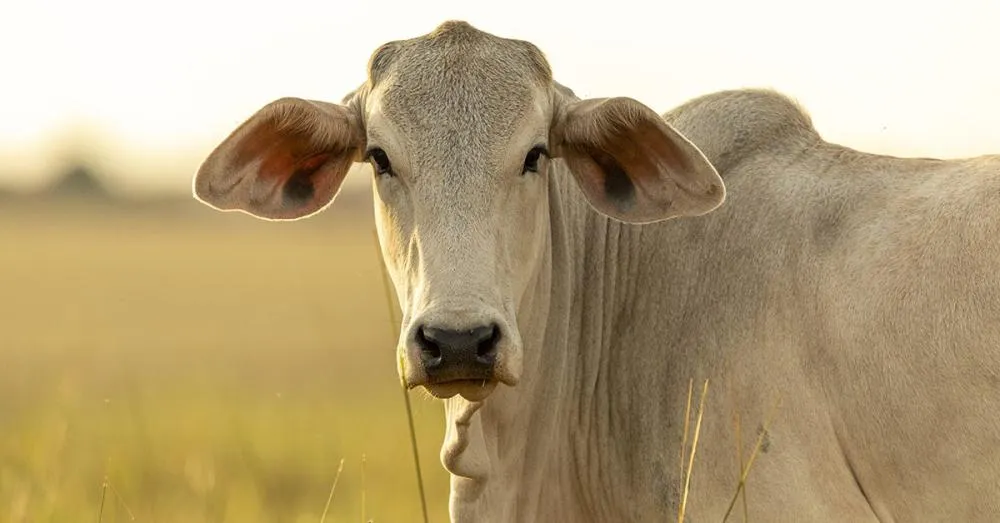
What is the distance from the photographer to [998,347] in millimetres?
5547

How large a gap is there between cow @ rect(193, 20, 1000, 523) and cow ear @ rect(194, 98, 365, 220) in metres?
0.01

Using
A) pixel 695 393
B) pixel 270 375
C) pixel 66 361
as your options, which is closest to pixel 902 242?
pixel 695 393

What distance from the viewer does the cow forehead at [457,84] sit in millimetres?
5910

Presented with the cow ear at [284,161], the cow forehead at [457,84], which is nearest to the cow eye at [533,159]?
the cow forehead at [457,84]

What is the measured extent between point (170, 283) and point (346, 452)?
2572 cm

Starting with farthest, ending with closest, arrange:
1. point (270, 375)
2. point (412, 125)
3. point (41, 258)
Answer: point (41, 258)
point (270, 375)
point (412, 125)

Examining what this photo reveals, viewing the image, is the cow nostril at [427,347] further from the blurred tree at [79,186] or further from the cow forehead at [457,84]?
the blurred tree at [79,186]

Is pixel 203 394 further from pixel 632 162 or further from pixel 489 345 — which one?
pixel 489 345

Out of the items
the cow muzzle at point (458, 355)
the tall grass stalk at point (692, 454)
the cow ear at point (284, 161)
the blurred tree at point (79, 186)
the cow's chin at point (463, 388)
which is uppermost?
the cow ear at point (284, 161)

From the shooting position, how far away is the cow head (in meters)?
5.42

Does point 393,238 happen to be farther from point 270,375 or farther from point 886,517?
point 270,375

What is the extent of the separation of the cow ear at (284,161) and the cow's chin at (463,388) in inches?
53.0

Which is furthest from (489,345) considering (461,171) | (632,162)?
(632,162)

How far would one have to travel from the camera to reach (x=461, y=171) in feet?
19.0
